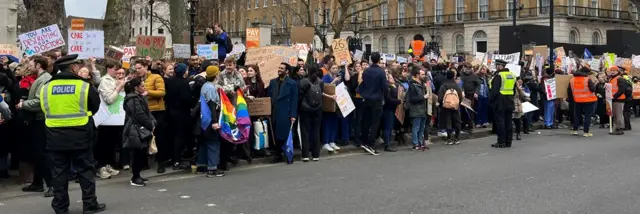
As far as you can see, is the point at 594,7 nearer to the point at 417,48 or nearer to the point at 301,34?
the point at 417,48

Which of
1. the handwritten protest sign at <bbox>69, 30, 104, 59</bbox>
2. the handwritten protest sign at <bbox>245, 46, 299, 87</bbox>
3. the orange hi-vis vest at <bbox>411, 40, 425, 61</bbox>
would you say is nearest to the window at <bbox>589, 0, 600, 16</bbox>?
the orange hi-vis vest at <bbox>411, 40, 425, 61</bbox>

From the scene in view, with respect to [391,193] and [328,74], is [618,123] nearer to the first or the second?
[328,74]

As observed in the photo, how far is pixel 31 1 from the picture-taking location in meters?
13.8

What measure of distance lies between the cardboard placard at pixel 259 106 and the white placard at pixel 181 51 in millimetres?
5154

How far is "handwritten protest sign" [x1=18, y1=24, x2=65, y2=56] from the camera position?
10.2m

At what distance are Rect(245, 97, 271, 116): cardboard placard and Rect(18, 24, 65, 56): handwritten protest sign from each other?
131 inches

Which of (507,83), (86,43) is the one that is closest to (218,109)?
A: (86,43)

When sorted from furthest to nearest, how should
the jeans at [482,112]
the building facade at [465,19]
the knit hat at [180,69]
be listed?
the building facade at [465,19]
the jeans at [482,112]
the knit hat at [180,69]

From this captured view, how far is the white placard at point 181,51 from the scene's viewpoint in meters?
14.7

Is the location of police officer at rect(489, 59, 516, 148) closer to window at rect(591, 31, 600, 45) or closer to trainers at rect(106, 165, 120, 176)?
trainers at rect(106, 165, 120, 176)

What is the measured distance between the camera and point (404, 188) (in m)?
8.07

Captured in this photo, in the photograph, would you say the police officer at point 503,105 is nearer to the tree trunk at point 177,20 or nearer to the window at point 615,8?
the tree trunk at point 177,20

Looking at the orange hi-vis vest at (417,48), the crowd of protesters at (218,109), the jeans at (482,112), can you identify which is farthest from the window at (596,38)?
the jeans at (482,112)

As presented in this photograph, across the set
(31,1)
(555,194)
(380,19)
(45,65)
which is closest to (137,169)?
(45,65)
